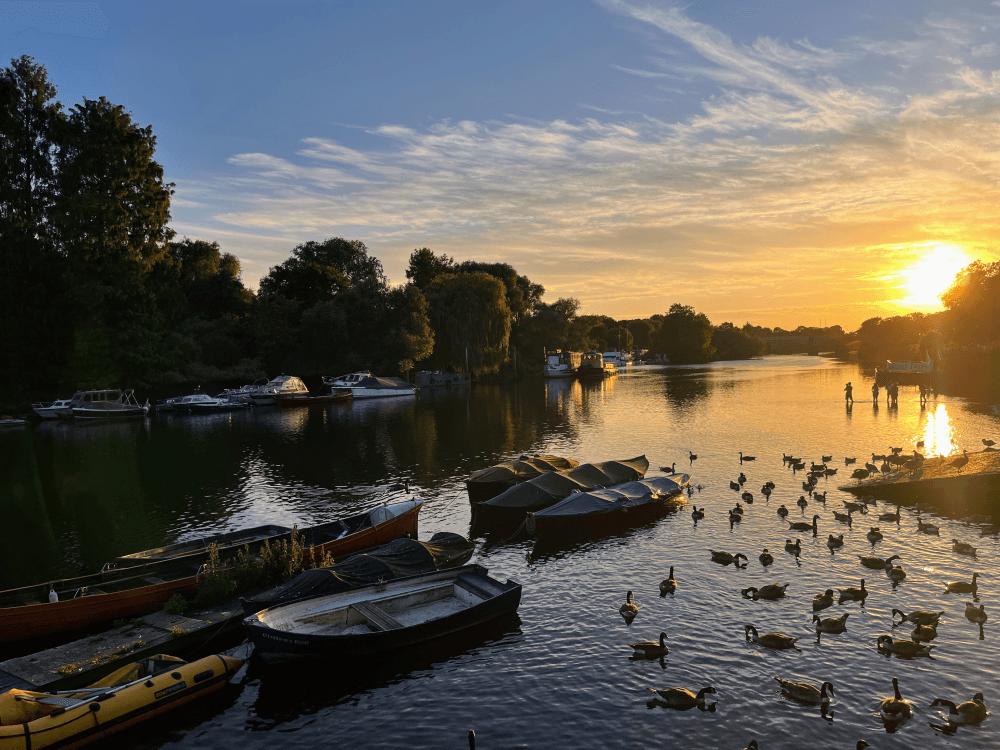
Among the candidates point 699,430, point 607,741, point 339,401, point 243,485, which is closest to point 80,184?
point 339,401

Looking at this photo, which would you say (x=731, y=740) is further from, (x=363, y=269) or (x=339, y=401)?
(x=363, y=269)

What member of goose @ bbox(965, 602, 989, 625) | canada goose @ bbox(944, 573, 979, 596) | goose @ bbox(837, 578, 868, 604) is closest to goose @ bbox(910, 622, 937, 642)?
goose @ bbox(965, 602, 989, 625)

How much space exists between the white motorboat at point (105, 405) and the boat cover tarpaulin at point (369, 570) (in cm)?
7813

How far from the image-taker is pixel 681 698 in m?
17.7

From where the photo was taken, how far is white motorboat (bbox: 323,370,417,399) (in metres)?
120

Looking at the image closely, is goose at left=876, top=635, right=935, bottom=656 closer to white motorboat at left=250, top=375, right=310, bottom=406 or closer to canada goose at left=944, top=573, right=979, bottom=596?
canada goose at left=944, top=573, right=979, bottom=596

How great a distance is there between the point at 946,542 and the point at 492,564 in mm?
22125

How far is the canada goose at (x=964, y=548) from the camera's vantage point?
2862cm

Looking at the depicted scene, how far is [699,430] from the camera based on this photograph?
72312 millimetres

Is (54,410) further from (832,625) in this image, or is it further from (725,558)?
(832,625)

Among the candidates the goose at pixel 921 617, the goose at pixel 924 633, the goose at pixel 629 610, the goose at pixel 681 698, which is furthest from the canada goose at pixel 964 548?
the goose at pixel 681 698

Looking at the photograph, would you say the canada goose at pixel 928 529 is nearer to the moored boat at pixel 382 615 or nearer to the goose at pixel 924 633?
the goose at pixel 924 633

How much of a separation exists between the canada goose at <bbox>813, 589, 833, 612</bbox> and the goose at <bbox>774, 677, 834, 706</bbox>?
5.68 metres

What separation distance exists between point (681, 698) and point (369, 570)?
39.4ft
